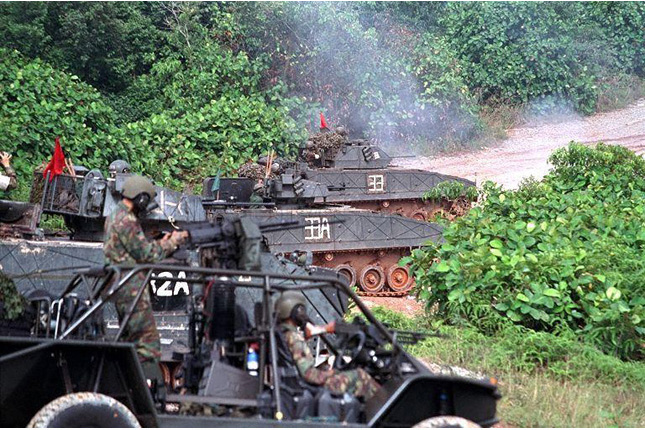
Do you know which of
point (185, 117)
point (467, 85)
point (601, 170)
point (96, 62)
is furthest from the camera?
point (467, 85)

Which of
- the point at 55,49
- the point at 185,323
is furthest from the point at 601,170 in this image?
the point at 55,49

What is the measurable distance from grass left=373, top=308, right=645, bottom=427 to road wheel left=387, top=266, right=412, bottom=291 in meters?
7.82

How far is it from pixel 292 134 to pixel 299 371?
20.6 metres

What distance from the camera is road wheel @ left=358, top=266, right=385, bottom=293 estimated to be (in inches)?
766

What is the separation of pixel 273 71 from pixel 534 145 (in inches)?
310

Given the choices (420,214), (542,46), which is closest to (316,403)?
(420,214)

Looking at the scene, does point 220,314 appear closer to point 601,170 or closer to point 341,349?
point 341,349

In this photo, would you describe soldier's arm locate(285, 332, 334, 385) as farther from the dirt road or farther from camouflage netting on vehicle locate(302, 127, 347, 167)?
the dirt road

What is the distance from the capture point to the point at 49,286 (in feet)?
38.5

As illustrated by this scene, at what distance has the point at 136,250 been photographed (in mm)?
7652

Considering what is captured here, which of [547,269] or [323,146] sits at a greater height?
[323,146]

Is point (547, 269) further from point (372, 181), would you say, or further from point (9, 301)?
point (372, 181)

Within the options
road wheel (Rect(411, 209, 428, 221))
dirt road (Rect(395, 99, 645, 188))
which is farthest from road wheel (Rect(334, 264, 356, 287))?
dirt road (Rect(395, 99, 645, 188))

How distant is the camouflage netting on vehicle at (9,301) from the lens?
819 cm
